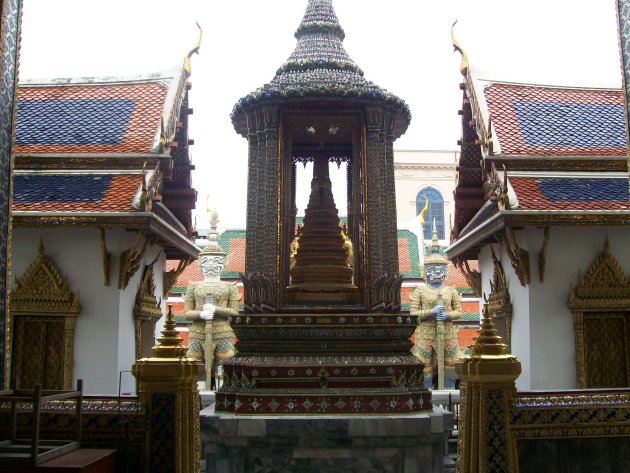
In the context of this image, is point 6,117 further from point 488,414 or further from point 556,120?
point 556,120

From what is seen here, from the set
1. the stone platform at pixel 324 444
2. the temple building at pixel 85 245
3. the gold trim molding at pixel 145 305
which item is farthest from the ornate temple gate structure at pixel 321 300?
the gold trim molding at pixel 145 305

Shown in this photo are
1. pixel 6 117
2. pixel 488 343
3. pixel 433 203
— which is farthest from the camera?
pixel 433 203

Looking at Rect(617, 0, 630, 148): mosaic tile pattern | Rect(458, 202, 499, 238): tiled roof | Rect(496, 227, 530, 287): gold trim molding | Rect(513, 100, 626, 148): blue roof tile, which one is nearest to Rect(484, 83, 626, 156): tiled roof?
Rect(513, 100, 626, 148): blue roof tile

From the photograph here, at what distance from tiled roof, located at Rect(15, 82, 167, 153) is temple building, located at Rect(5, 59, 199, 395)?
3 cm

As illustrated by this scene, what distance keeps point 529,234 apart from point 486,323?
357 centimetres

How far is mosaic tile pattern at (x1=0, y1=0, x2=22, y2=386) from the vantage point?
5332 millimetres

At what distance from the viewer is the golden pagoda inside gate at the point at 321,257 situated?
21.4 feet

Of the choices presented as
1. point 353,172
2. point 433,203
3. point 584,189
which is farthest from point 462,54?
point 433,203

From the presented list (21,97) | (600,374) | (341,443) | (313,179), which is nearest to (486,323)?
(341,443)

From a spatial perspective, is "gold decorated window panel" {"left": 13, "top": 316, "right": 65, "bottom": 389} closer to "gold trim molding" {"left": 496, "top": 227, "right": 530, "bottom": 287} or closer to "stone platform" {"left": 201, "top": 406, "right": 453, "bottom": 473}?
"stone platform" {"left": 201, "top": 406, "right": 453, "bottom": 473}

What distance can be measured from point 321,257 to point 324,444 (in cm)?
222

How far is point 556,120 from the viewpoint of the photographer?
997cm

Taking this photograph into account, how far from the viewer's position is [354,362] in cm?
661

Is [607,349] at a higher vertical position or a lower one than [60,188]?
lower
